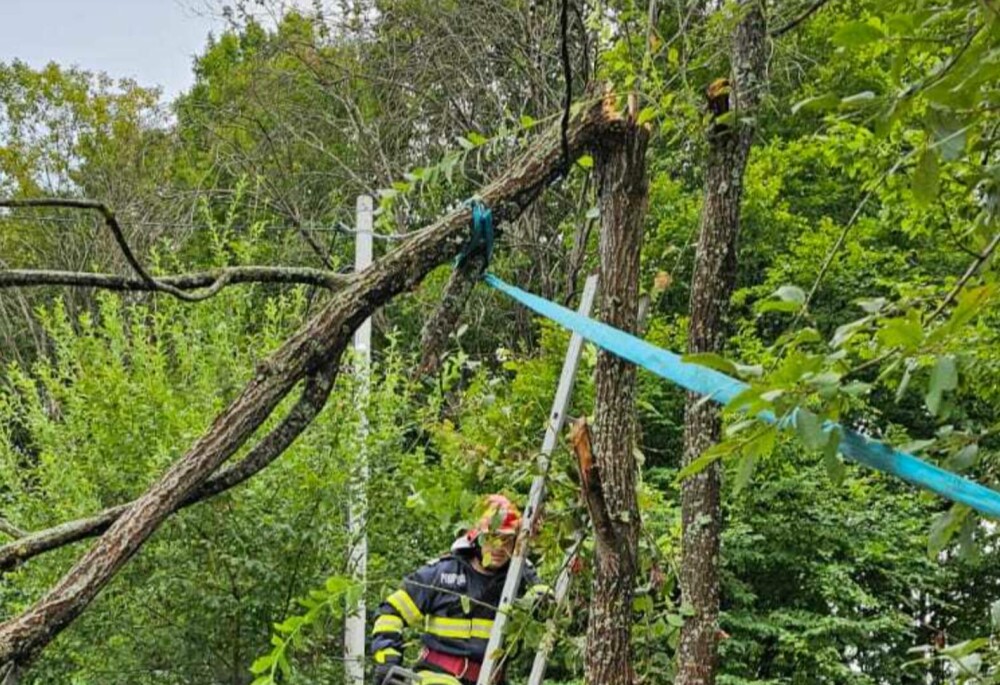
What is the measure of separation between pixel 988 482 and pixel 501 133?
1.29 m

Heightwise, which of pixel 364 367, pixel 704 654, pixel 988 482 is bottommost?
pixel 704 654

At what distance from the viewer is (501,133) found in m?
2.40

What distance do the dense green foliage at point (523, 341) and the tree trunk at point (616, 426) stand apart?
17 centimetres

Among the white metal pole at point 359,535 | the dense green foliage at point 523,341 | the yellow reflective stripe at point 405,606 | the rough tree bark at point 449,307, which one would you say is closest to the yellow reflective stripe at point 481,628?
the yellow reflective stripe at point 405,606

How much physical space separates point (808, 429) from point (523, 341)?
28.6ft

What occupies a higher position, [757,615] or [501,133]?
[501,133]

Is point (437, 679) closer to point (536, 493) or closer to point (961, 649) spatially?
point (536, 493)

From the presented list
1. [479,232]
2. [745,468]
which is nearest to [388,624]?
[479,232]

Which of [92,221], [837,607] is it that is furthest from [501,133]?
[92,221]

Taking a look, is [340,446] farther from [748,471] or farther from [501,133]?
[748,471]

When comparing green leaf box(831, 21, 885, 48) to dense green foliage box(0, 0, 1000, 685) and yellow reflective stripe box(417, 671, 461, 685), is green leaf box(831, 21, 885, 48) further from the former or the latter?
yellow reflective stripe box(417, 671, 461, 685)

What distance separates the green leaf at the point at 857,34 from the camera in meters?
1.00

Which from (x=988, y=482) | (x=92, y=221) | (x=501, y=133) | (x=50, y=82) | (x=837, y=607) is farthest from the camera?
(x=50, y=82)

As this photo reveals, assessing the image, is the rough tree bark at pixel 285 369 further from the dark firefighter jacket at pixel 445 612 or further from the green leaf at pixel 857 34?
the dark firefighter jacket at pixel 445 612
